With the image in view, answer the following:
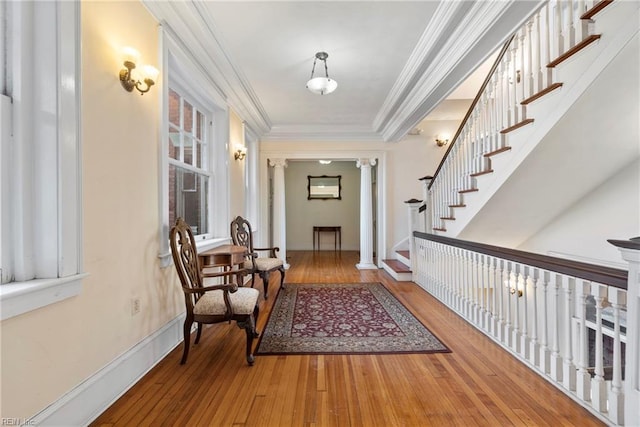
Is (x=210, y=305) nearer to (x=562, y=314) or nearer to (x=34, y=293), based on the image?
(x=34, y=293)

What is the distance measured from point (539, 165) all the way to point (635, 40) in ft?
3.60

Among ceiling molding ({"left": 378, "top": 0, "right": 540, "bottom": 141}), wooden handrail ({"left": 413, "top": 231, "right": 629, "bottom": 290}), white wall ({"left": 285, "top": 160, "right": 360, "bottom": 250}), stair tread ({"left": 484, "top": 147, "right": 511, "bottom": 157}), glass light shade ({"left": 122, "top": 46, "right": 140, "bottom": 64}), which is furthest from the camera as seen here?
white wall ({"left": 285, "top": 160, "right": 360, "bottom": 250})

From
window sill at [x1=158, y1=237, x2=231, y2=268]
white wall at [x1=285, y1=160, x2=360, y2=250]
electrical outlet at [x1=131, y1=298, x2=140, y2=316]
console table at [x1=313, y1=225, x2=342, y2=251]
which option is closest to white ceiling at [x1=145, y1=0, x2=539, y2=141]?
window sill at [x1=158, y1=237, x2=231, y2=268]

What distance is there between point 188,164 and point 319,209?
5.62m

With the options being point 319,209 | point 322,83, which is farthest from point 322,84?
point 319,209

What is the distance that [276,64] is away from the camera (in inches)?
127

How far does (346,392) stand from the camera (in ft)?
5.77

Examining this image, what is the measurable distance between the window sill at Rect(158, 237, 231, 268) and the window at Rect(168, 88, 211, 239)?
7.2 inches

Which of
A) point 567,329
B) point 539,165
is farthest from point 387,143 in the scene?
point 567,329

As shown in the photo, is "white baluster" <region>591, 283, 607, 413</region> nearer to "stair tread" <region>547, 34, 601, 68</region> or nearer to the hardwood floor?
the hardwood floor

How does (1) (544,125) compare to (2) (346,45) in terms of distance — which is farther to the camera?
(2) (346,45)

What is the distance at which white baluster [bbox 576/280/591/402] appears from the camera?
163 cm

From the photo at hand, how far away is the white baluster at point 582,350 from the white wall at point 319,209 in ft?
21.9

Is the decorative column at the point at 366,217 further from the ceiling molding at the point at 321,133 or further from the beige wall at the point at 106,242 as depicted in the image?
the beige wall at the point at 106,242
